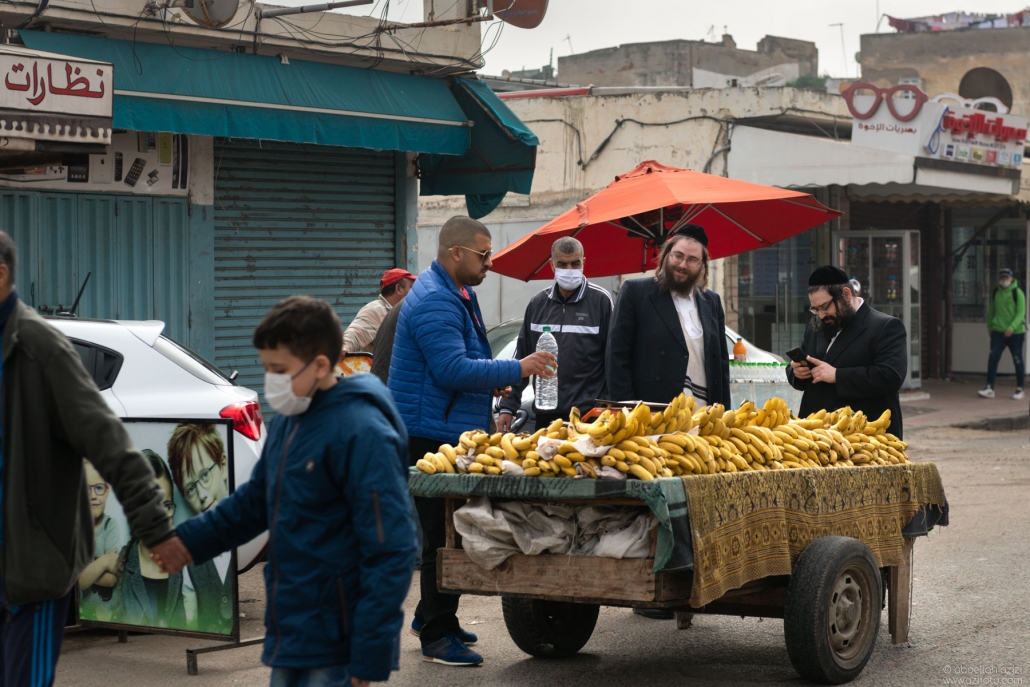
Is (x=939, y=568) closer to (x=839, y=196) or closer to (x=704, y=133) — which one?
(x=704, y=133)

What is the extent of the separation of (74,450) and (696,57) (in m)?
35.1

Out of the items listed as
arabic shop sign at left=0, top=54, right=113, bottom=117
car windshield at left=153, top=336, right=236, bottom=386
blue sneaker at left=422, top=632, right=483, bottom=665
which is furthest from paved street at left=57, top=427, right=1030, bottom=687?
arabic shop sign at left=0, top=54, right=113, bottom=117

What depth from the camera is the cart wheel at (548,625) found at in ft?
19.7

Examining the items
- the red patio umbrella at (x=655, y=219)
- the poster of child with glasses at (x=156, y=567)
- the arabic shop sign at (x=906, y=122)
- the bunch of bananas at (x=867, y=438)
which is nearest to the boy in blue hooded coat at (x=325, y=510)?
the poster of child with glasses at (x=156, y=567)

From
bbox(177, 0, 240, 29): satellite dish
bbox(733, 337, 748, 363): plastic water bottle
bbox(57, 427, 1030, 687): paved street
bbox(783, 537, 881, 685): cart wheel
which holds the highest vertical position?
bbox(177, 0, 240, 29): satellite dish

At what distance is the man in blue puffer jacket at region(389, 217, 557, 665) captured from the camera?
228 inches

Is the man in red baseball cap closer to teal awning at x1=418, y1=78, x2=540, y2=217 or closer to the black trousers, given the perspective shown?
the black trousers

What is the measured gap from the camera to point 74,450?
3.58 meters

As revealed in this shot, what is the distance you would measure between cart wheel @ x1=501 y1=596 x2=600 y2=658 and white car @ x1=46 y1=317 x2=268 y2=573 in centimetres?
173

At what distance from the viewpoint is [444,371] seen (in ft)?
19.0

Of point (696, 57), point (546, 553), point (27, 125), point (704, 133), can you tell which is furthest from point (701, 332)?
point (696, 57)

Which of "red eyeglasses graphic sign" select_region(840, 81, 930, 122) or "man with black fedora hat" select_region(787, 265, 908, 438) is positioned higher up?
"red eyeglasses graphic sign" select_region(840, 81, 930, 122)

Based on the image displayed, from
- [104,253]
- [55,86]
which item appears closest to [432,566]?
[55,86]

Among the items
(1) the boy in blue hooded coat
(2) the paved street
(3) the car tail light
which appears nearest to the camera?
(1) the boy in blue hooded coat
